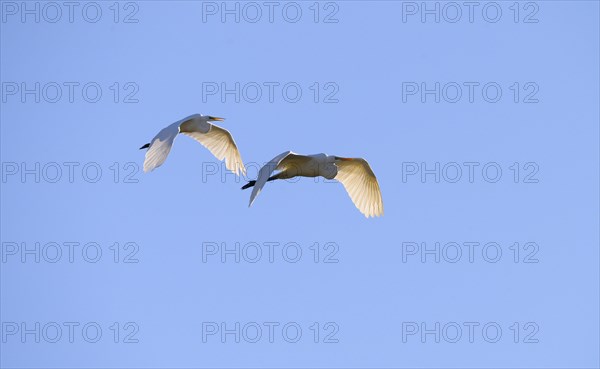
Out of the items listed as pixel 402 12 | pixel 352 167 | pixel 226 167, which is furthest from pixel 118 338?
pixel 402 12

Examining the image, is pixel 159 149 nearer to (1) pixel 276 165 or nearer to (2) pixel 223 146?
Answer: (1) pixel 276 165

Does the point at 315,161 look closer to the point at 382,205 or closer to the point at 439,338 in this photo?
the point at 382,205

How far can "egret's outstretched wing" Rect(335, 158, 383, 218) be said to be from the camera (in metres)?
32.4

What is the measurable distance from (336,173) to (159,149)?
469 centimetres

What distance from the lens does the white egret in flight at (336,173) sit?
28453 mm

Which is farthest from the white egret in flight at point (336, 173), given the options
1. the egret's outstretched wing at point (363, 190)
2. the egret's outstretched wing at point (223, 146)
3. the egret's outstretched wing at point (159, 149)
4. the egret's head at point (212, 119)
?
the egret's outstretched wing at point (223, 146)

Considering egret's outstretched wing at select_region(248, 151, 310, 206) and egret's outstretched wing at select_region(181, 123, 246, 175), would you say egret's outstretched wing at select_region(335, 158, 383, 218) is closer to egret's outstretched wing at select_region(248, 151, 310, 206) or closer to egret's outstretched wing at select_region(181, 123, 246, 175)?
egret's outstretched wing at select_region(248, 151, 310, 206)

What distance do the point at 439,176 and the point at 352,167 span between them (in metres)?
3.53

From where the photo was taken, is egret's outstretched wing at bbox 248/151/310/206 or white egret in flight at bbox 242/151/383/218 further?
white egret in flight at bbox 242/151/383/218

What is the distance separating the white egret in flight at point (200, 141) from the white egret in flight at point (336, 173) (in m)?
2.14

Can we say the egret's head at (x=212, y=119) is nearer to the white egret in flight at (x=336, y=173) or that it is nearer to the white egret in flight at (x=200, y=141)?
the white egret in flight at (x=200, y=141)

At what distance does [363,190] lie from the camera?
32562mm

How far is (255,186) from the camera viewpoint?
27.7 m

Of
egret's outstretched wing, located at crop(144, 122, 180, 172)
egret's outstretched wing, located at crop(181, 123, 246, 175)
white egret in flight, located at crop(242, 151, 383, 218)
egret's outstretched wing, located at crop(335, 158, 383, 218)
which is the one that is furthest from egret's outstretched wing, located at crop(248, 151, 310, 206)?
egret's outstretched wing, located at crop(181, 123, 246, 175)
